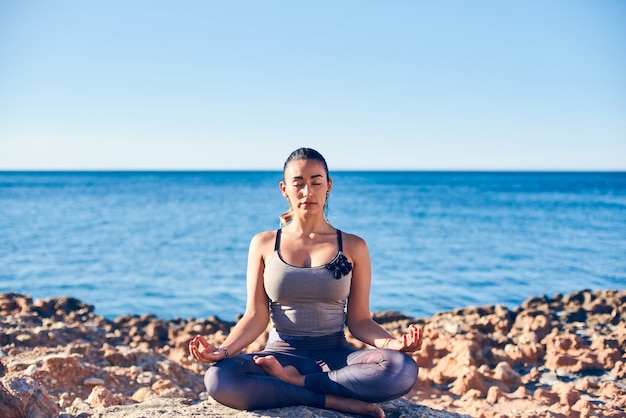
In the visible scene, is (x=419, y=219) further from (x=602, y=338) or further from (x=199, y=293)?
(x=602, y=338)

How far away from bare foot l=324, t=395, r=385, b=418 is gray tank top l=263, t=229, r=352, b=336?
1.64ft

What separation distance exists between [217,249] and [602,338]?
1950 centimetres

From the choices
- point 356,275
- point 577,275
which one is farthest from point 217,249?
point 356,275

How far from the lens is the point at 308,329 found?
396 centimetres

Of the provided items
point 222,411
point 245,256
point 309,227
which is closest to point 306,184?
point 309,227

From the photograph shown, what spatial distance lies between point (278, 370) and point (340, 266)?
Answer: 0.78 meters

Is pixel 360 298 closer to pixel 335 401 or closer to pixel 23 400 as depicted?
pixel 335 401

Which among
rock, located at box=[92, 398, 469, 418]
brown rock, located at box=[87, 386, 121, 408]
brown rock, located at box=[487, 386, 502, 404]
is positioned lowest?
brown rock, located at box=[487, 386, 502, 404]

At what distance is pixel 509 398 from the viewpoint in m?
5.80

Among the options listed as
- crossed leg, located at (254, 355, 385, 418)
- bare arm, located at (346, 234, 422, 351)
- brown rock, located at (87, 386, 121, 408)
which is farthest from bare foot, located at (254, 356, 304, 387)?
brown rock, located at (87, 386, 121, 408)

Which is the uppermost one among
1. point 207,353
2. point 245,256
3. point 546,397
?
point 207,353

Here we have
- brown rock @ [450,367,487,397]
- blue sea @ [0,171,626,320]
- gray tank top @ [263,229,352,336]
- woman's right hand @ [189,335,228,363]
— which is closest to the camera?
woman's right hand @ [189,335,228,363]

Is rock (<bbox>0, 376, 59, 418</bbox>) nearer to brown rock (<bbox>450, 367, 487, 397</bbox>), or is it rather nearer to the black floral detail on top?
the black floral detail on top

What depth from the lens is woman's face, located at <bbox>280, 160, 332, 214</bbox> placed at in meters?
3.98
